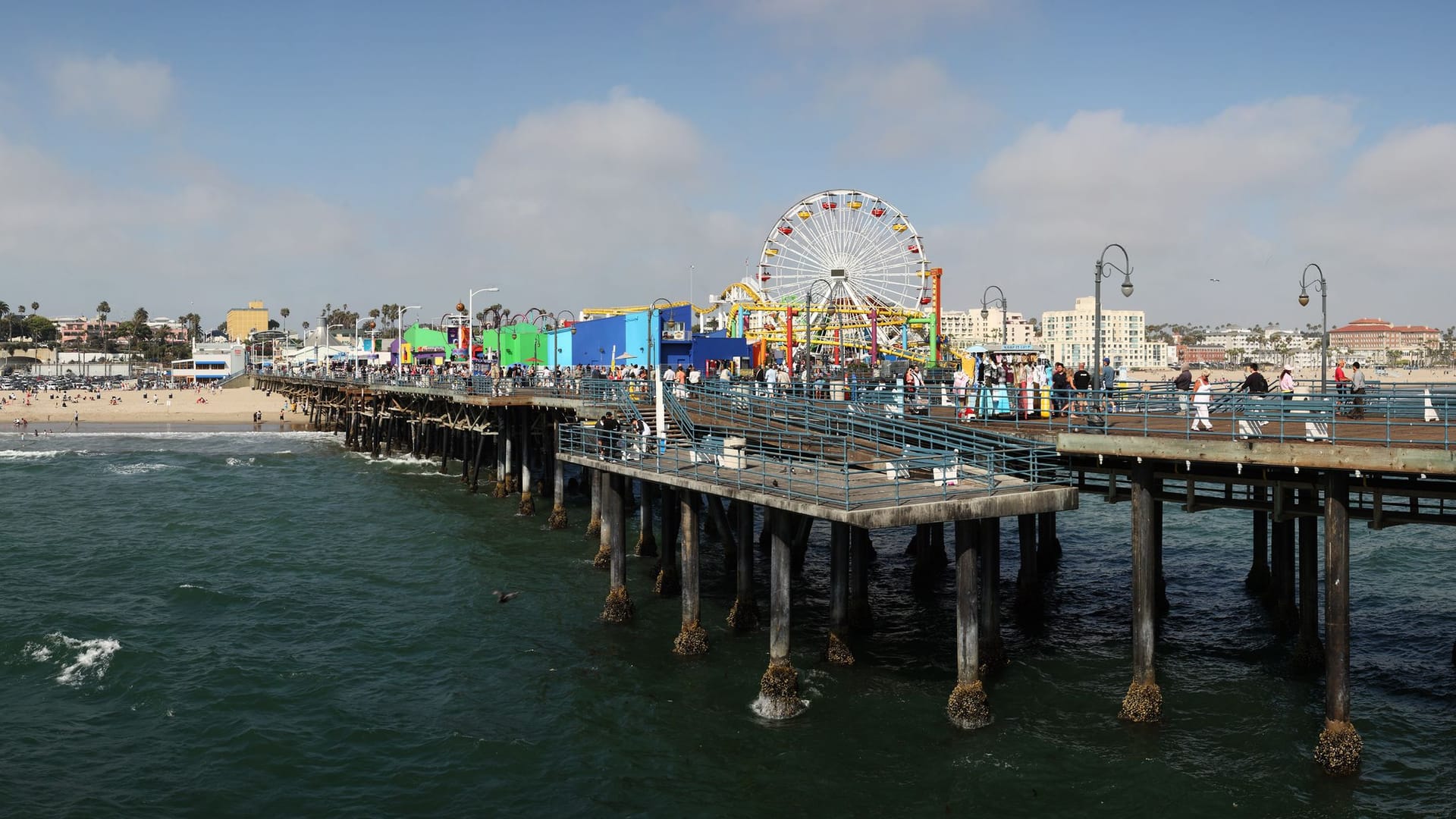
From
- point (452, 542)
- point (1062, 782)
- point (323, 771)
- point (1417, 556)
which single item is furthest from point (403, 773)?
point (1417, 556)

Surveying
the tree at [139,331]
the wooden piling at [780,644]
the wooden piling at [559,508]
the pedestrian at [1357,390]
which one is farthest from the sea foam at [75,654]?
the tree at [139,331]

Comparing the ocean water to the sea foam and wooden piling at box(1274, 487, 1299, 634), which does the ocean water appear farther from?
wooden piling at box(1274, 487, 1299, 634)

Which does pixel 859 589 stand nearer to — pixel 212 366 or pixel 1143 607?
pixel 1143 607

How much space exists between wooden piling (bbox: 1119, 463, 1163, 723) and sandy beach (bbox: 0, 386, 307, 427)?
274ft

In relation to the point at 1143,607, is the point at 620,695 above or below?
below

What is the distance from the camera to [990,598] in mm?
17609

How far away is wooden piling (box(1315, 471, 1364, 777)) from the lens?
1367 centimetres

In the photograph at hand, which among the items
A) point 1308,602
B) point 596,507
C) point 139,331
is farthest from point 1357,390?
point 139,331

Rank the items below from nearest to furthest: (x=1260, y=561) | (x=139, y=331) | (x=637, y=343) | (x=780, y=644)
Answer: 1. (x=780, y=644)
2. (x=1260, y=561)
3. (x=637, y=343)
4. (x=139, y=331)

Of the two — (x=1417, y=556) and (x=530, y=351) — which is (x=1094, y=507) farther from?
(x=530, y=351)

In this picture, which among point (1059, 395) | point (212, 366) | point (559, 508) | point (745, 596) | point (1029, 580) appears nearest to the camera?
point (1059, 395)

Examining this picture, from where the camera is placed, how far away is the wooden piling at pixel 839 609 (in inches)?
723

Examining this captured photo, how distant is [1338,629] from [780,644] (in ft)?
27.2

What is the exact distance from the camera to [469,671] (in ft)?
64.0
